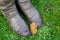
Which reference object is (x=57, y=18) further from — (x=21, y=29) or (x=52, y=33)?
(x=21, y=29)

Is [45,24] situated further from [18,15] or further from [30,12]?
[18,15]

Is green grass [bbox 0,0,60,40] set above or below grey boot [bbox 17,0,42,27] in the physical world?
below

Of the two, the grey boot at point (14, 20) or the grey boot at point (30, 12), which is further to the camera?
the grey boot at point (30, 12)

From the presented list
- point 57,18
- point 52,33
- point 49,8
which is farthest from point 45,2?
point 52,33

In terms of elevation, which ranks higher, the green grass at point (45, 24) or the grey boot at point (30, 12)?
the grey boot at point (30, 12)

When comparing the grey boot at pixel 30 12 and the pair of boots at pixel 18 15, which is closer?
the pair of boots at pixel 18 15

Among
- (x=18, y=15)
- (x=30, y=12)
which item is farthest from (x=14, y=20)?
(x=30, y=12)
